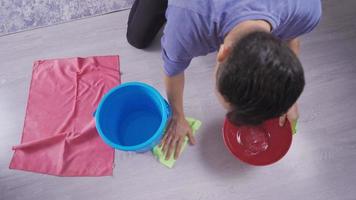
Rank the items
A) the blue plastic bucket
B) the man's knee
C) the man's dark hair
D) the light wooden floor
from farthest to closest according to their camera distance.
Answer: the man's knee → the light wooden floor → the blue plastic bucket → the man's dark hair

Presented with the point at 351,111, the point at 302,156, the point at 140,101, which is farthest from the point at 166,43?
the point at 351,111

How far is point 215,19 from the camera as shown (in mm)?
568

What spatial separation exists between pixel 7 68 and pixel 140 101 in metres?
0.53

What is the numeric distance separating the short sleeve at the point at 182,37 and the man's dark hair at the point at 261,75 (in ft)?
0.55

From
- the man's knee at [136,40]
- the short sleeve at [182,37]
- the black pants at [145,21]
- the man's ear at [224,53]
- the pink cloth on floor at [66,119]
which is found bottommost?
the pink cloth on floor at [66,119]

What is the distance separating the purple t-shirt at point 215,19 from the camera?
54cm

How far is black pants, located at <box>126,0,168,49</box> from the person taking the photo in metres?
1.06

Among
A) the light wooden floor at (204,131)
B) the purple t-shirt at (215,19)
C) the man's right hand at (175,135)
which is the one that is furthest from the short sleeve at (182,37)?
the light wooden floor at (204,131)

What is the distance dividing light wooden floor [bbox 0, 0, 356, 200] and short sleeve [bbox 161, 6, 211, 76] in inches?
15.3

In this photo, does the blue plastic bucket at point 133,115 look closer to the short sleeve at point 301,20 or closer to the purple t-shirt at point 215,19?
the purple t-shirt at point 215,19

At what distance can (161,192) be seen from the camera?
3.19ft

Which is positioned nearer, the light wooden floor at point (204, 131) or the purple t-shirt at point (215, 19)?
the purple t-shirt at point (215, 19)

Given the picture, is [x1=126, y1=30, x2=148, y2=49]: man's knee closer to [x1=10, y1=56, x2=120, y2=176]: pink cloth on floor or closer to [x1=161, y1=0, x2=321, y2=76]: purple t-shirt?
[x1=10, y1=56, x2=120, y2=176]: pink cloth on floor

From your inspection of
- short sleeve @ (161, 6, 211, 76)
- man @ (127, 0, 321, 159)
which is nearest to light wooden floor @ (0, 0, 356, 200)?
man @ (127, 0, 321, 159)
